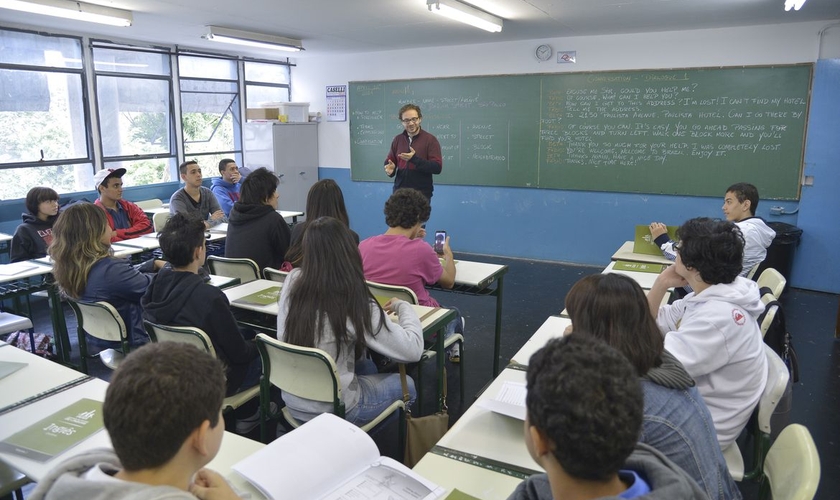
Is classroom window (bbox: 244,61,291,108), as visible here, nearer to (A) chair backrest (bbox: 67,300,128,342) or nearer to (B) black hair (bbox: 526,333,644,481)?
(A) chair backrest (bbox: 67,300,128,342)

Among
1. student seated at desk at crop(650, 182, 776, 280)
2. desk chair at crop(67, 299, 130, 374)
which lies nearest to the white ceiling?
student seated at desk at crop(650, 182, 776, 280)

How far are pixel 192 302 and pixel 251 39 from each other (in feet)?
15.2

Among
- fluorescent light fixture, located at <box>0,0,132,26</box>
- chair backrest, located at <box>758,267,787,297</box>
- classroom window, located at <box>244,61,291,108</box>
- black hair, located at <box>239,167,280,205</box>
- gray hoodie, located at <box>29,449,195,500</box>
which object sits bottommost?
chair backrest, located at <box>758,267,787,297</box>

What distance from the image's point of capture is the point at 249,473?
54.7 inches

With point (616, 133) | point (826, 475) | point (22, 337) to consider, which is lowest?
point (826, 475)

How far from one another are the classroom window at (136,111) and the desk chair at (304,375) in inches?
214

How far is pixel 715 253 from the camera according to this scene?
2.08 meters

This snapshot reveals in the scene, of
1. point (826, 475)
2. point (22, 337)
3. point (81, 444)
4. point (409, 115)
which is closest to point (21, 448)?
point (81, 444)

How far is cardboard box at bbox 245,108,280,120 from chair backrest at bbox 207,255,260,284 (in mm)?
4441

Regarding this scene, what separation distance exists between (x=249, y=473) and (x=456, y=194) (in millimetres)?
6267

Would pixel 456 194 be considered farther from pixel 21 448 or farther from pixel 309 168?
pixel 21 448

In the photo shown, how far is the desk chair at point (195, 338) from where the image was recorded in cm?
235

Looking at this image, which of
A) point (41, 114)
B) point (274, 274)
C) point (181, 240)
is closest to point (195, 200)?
point (41, 114)

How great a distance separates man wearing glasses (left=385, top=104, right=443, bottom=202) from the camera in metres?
5.54
